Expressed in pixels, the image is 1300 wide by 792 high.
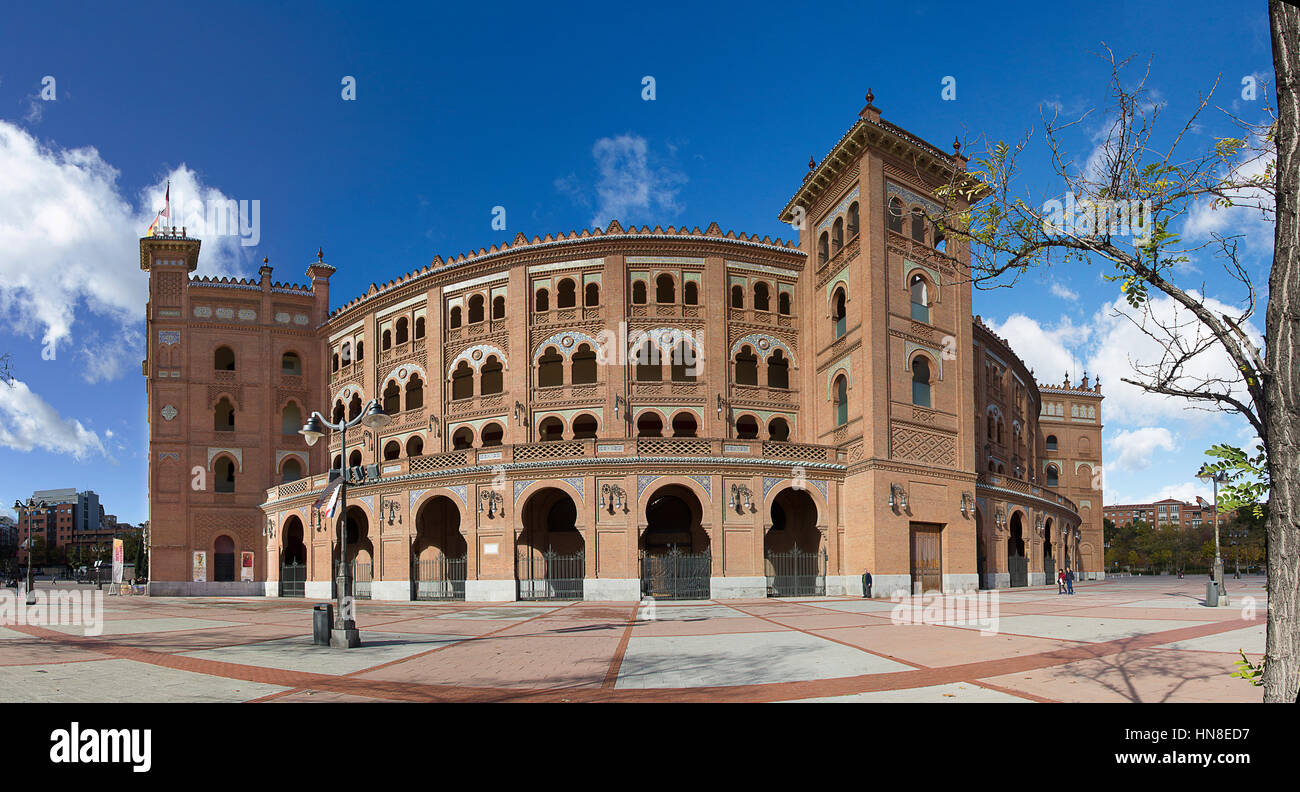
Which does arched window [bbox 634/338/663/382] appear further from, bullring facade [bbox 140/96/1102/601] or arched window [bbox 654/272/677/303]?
arched window [bbox 654/272/677/303]

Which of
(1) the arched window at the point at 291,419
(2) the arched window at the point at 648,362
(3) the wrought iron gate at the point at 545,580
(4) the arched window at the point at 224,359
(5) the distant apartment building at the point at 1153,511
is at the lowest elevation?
(5) the distant apartment building at the point at 1153,511

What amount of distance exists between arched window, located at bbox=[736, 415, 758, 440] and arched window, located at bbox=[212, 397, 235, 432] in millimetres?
31232

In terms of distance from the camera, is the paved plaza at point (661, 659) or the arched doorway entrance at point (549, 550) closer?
the paved plaza at point (661, 659)

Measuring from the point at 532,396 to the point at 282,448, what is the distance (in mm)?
19765

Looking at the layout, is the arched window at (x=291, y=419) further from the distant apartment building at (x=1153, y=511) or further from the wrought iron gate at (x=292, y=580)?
the distant apartment building at (x=1153, y=511)

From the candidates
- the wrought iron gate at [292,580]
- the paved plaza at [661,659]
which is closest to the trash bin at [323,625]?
the paved plaza at [661,659]

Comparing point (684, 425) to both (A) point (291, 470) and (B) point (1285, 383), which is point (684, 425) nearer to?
(A) point (291, 470)

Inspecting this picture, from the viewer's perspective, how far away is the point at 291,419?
46.9m

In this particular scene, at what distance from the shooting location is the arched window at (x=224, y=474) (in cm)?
4522

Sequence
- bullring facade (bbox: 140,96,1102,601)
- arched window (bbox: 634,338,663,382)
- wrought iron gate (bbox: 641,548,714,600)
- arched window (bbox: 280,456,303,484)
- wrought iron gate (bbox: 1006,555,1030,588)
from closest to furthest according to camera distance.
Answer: wrought iron gate (bbox: 641,548,714,600) → bullring facade (bbox: 140,96,1102,601) → arched window (bbox: 634,338,663,382) → wrought iron gate (bbox: 1006,555,1030,588) → arched window (bbox: 280,456,303,484)

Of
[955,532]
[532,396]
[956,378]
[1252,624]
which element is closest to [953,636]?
[1252,624]

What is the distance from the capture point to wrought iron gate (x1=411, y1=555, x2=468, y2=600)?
3466 centimetres

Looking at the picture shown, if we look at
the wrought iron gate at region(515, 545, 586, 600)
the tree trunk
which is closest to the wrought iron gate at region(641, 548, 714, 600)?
the wrought iron gate at region(515, 545, 586, 600)

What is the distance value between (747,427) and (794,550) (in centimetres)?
737
